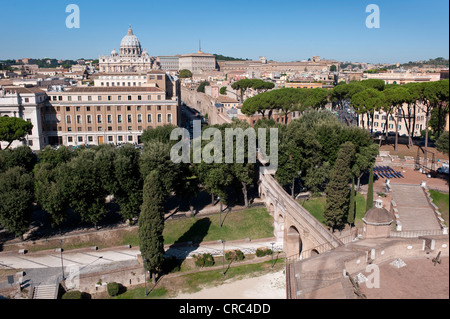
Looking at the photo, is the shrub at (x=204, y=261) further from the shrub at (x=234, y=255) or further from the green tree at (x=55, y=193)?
the green tree at (x=55, y=193)

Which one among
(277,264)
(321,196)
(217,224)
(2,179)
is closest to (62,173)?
(2,179)

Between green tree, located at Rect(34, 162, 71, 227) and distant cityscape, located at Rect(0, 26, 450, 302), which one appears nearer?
distant cityscape, located at Rect(0, 26, 450, 302)

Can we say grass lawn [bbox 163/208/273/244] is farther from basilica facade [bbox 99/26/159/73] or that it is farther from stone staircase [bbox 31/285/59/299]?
basilica facade [bbox 99/26/159/73]

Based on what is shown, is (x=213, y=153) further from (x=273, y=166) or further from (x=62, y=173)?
(x=62, y=173)

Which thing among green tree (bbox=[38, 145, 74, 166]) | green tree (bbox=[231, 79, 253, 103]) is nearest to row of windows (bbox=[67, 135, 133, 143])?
green tree (bbox=[38, 145, 74, 166])

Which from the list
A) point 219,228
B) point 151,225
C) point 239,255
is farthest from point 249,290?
point 219,228

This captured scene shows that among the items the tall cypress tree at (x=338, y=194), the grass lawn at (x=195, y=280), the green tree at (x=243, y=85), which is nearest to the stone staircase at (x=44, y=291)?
the grass lawn at (x=195, y=280)
